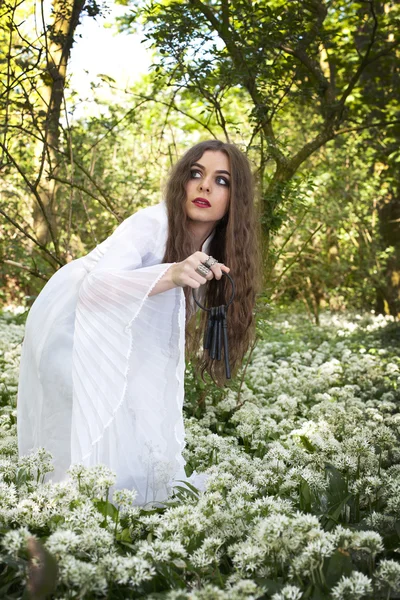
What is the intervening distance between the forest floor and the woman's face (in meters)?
1.15

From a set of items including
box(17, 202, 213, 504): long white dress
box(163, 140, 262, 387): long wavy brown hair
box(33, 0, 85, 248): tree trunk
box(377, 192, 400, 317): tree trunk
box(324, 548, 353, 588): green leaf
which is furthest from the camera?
box(377, 192, 400, 317): tree trunk

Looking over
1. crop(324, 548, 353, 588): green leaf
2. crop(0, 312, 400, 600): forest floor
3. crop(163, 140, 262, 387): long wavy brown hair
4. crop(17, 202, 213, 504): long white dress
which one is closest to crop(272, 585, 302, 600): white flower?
crop(0, 312, 400, 600): forest floor

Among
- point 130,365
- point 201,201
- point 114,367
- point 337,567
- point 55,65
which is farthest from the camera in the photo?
point 55,65

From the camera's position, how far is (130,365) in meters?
2.92

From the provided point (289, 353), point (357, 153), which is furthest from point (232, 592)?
point (357, 153)

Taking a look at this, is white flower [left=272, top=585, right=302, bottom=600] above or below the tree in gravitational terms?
below

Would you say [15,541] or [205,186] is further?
[205,186]

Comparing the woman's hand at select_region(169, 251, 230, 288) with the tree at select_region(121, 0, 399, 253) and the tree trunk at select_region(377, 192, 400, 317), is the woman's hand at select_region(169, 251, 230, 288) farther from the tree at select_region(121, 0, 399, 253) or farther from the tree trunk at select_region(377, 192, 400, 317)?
the tree trunk at select_region(377, 192, 400, 317)

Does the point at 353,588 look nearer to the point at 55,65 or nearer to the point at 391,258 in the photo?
the point at 55,65

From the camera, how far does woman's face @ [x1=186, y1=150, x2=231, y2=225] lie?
3170 millimetres

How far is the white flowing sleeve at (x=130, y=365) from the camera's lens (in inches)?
104

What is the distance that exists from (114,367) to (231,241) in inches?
37.0

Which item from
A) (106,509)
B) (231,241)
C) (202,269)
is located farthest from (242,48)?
(106,509)

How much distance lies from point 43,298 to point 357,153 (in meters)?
8.24
